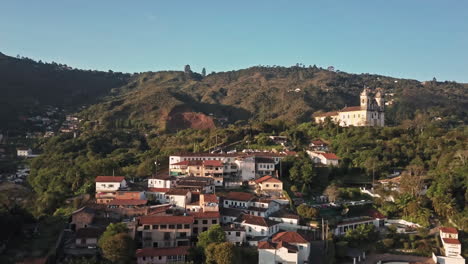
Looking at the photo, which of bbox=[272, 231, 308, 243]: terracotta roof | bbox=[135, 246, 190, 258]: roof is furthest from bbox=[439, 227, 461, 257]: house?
bbox=[135, 246, 190, 258]: roof

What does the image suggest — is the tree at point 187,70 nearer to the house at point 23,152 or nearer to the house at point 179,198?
the house at point 23,152

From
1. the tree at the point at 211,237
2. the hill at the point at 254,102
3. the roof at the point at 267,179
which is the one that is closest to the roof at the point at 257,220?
the tree at the point at 211,237

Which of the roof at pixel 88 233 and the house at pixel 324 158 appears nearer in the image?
the roof at pixel 88 233

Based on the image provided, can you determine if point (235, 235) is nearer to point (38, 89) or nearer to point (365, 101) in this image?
point (365, 101)

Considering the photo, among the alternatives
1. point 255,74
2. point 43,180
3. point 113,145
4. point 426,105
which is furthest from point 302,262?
point 255,74

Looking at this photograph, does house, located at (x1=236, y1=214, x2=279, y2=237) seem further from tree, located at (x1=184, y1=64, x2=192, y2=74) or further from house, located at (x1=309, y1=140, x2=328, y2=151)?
tree, located at (x1=184, y1=64, x2=192, y2=74)

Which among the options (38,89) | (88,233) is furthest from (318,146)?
(38,89)

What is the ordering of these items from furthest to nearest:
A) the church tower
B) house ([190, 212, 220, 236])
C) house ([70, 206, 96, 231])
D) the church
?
the church tower < the church < house ([70, 206, 96, 231]) < house ([190, 212, 220, 236])
